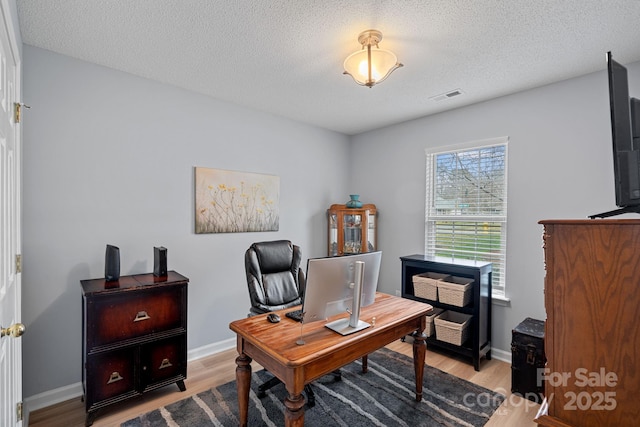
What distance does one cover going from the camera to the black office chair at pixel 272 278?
2.51 metres

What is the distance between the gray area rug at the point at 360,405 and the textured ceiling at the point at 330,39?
2590 millimetres

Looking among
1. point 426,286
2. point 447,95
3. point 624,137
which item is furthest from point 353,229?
point 624,137

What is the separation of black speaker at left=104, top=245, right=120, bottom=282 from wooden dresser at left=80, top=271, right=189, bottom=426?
0.05 meters

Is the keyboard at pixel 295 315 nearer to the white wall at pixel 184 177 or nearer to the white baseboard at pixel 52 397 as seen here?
the white wall at pixel 184 177

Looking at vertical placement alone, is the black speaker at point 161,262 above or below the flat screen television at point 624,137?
below

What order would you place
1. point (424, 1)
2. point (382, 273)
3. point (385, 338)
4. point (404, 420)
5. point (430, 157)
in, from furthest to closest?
point (382, 273) < point (430, 157) < point (404, 420) < point (385, 338) < point (424, 1)

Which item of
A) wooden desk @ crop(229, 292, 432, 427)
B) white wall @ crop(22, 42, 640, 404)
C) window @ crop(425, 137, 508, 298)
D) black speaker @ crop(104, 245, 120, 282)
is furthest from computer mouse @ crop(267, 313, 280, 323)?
window @ crop(425, 137, 508, 298)

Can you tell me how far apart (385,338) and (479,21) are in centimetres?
205

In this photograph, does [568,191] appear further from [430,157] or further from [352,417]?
[352,417]

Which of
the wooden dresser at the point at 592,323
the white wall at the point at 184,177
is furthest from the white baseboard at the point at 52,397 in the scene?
the wooden dresser at the point at 592,323

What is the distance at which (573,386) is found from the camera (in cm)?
105

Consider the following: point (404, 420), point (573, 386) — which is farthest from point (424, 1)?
point (404, 420)

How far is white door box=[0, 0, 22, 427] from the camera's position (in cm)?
130

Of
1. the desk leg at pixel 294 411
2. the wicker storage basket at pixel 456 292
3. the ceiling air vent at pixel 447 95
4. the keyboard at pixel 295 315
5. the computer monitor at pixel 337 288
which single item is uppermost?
the ceiling air vent at pixel 447 95
